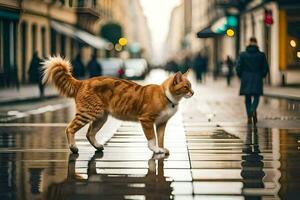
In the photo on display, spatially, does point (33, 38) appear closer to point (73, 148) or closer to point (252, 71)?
point (252, 71)

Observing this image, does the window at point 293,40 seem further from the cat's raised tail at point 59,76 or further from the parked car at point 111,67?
the cat's raised tail at point 59,76

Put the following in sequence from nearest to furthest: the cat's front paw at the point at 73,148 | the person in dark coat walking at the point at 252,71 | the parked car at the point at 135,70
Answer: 1. the cat's front paw at the point at 73,148
2. the person in dark coat walking at the point at 252,71
3. the parked car at the point at 135,70

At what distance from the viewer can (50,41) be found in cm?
5209

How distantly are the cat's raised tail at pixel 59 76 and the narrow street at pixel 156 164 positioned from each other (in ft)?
2.97

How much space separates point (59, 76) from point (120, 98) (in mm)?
895

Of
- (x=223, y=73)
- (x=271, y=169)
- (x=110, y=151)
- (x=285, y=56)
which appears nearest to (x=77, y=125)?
(x=110, y=151)

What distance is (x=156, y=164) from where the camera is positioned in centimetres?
949

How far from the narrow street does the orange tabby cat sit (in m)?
0.43

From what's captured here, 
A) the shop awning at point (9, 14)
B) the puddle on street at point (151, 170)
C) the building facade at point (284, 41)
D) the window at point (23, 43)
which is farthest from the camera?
the window at point (23, 43)

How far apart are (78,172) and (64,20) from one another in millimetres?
49179

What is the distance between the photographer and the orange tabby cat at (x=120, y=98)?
10.5 m

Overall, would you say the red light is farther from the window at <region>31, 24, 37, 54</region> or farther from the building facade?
the window at <region>31, 24, 37, 54</region>

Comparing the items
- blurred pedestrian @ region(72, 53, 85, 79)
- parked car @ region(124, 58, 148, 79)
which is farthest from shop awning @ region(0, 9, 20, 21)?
parked car @ region(124, 58, 148, 79)

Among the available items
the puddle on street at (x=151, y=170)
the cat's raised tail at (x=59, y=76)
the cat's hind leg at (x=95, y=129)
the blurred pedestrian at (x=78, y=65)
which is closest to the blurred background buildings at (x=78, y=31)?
the blurred pedestrian at (x=78, y=65)
